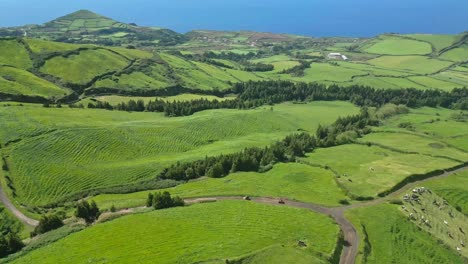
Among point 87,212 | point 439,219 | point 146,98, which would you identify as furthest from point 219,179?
point 146,98

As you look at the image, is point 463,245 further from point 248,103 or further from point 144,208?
point 248,103

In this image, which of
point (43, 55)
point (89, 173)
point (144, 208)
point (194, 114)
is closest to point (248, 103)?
point (194, 114)

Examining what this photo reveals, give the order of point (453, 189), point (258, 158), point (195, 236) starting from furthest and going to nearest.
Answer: point (258, 158)
point (453, 189)
point (195, 236)

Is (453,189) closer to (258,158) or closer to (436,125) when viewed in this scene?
(258,158)

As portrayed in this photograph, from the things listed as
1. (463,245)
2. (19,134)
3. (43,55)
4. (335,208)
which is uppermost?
(43,55)

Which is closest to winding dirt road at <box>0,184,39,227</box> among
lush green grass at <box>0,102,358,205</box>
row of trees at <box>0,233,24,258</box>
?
lush green grass at <box>0,102,358,205</box>

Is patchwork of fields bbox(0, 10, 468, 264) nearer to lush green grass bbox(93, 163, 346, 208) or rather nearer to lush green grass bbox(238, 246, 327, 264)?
lush green grass bbox(238, 246, 327, 264)
